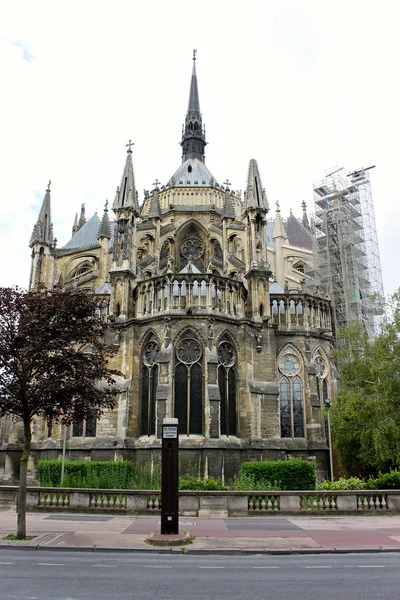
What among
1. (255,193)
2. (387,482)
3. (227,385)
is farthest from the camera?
(255,193)

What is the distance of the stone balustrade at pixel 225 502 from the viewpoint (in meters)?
17.3

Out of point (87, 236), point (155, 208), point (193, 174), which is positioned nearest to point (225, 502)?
point (155, 208)

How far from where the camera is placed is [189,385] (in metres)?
26.8

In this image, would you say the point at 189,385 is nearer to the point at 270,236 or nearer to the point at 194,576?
the point at 194,576

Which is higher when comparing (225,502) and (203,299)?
(203,299)

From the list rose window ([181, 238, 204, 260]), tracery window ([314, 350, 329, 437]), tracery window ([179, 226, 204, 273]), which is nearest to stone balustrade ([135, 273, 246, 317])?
tracery window ([314, 350, 329, 437])

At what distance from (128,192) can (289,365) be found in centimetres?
1401

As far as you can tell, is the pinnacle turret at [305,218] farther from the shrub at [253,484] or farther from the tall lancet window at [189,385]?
the shrub at [253,484]

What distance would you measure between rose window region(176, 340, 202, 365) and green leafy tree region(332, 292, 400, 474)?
7391 millimetres

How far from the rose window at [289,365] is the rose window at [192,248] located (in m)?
10.8

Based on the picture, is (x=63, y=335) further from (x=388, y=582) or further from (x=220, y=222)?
(x=220, y=222)

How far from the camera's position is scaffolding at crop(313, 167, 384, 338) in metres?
39.6

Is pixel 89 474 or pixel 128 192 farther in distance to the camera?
pixel 128 192

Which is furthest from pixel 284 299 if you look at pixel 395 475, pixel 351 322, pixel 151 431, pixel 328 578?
pixel 328 578
